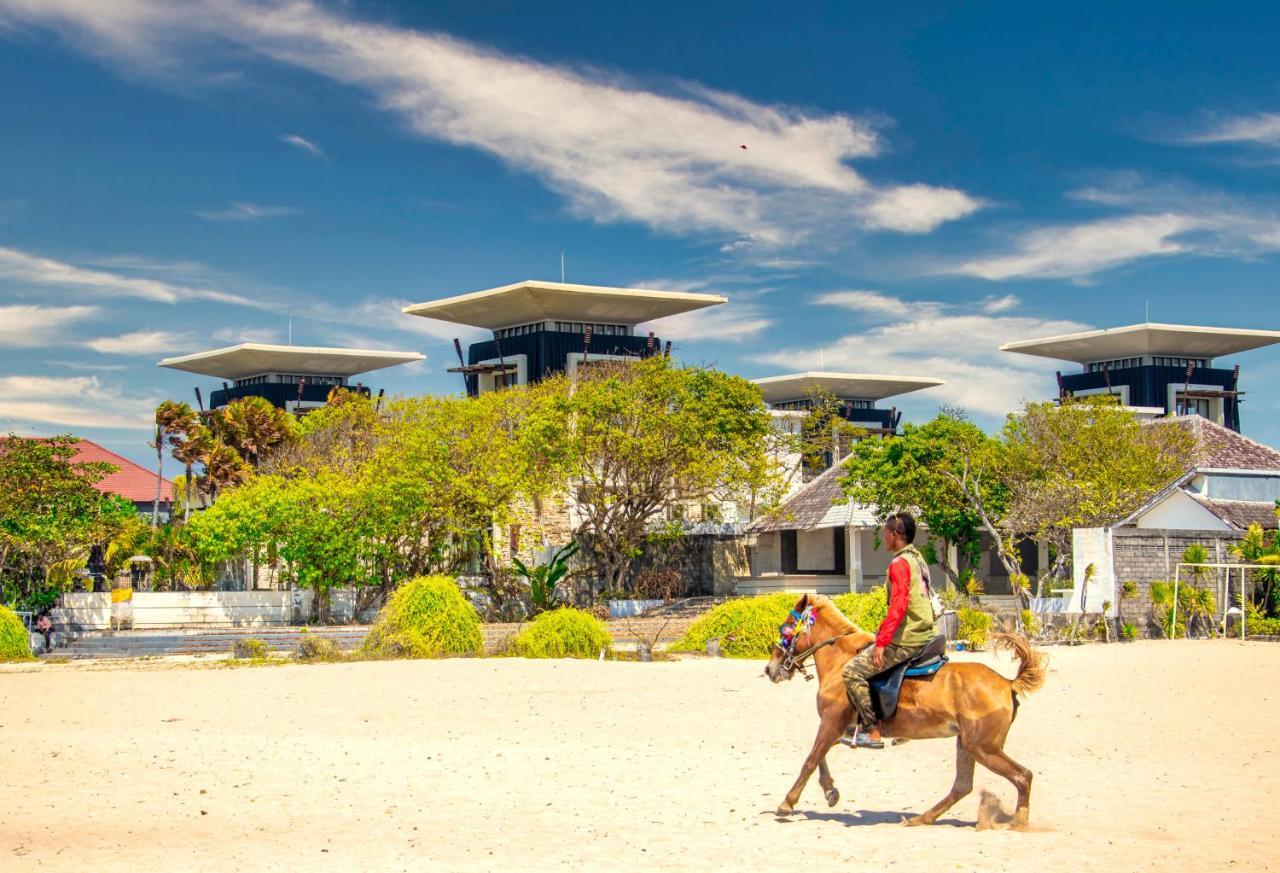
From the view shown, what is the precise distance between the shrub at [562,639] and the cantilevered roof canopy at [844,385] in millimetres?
Result: 69976

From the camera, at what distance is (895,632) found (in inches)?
345

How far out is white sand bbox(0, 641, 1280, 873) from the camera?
8.30 metres

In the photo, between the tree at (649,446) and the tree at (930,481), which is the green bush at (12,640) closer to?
the tree at (649,446)

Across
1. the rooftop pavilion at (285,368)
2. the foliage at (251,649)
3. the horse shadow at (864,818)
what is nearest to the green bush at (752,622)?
the foliage at (251,649)

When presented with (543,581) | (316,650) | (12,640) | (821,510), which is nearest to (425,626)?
(316,650)

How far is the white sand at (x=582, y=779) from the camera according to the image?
8.30m

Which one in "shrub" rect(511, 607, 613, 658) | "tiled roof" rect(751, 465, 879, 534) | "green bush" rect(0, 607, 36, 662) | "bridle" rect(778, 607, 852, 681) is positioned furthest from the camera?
"tiled roof" rect(751, 465, 879, 534)

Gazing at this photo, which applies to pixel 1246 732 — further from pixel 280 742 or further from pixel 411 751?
pixel 280 742

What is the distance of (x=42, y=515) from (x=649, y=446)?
50.2 ft

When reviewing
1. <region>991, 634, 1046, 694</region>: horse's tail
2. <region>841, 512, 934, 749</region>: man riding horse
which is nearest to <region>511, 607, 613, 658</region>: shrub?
<region>841, 512, 934, 749</region>: man riding horse

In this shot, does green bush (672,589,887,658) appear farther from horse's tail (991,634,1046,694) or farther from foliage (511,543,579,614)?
horse's tail (991,634,1046,694)

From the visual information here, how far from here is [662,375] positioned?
39719mm

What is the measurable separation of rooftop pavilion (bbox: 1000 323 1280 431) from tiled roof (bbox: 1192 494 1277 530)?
53.3m

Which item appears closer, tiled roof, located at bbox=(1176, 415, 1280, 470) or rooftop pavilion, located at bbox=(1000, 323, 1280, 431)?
tiled roof, located at bbox=(1176, 415, 1280, 470)
